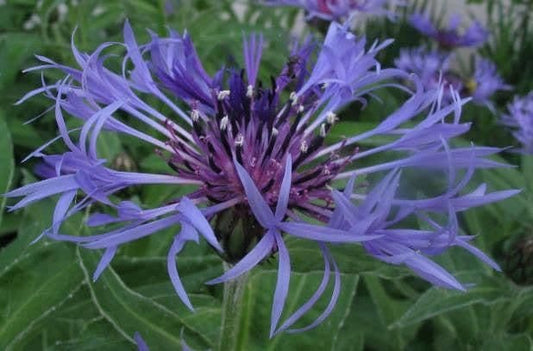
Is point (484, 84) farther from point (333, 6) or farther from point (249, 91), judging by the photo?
point (249, 91)

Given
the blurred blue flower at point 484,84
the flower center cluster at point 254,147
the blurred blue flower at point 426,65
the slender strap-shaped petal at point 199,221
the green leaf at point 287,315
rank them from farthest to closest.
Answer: the blurred blue flower at point 484,84
the blurred blue flower at point 426,65
the green leaf at point 287,315
the flower center cluster at point 254,147
the slender strap-shaped petal at point 199,221

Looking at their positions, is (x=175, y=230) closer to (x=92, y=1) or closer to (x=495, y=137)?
(x=92, y=1)

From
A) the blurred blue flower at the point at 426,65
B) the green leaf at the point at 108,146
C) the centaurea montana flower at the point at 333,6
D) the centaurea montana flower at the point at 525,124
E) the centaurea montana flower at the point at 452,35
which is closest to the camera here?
the green leaf at the point at 108,146

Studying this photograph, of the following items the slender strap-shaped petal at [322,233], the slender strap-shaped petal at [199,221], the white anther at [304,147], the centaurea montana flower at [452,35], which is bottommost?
the centaurea montana flower at [452,35]

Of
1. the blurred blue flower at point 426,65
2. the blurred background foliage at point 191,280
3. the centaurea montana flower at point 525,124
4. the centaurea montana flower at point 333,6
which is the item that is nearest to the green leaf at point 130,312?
the blurred background foliage at point 191,280

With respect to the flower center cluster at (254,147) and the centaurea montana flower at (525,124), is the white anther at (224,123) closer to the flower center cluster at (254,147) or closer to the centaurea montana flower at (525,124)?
the flower center cluster at (254,147)

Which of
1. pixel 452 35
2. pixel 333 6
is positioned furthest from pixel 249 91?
pixel 452 35

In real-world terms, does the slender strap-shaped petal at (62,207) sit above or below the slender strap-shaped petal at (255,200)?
below

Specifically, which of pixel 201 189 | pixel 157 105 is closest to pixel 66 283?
pixel 201 189
